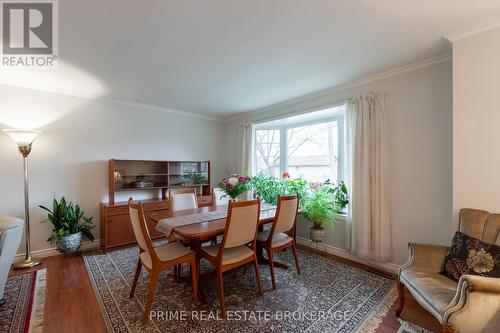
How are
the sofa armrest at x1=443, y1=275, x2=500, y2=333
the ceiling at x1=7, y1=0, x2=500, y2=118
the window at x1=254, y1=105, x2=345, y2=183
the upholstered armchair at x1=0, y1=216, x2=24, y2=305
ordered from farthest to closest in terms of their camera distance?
the window at x1=254, y1=105, x2=345, y2=183 → the upholstered armchair at x1=0, y1=216, x2=24, y2=305 → the ceiling at x1=7, y1=0, x2=500, y2=118 → the sofa armrest at x1=443, y1=275, x2=500, y2=333

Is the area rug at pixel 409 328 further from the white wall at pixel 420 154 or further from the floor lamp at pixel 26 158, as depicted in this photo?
the floor lamp at pixel 26 158

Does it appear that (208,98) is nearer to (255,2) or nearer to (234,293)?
(255,2)

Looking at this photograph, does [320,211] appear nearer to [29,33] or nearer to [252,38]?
[252,38]

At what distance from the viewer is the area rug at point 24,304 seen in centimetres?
176

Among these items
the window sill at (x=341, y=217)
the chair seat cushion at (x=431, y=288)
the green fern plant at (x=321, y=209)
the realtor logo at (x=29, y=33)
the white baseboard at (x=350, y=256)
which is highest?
the realtor logo at (x=29, y=33)

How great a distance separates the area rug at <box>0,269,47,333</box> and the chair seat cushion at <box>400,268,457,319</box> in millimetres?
2848

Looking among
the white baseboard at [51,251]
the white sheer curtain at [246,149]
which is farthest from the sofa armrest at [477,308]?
the white baseboard at [51,251]

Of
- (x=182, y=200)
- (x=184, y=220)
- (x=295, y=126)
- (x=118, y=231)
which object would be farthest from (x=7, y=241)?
(x=295, y=126)

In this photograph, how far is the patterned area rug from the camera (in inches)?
70.2

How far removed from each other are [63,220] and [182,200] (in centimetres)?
167

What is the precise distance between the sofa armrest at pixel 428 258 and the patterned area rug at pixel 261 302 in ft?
1.71

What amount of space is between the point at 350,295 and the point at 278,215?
1.05 meters

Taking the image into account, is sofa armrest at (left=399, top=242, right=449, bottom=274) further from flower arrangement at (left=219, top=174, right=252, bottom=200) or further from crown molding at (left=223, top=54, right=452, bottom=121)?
crown molding at (left=223, top=54, right=452, bottom=121)

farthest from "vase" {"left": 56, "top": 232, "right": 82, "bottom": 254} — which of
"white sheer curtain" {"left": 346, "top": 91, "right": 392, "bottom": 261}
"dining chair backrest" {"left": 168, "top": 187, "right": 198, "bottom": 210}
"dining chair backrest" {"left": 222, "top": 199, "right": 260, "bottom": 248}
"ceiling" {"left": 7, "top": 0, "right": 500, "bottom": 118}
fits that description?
"white sheer curtain" {"left": 346, "top": 91, "right": 392, "bottom": 261}
